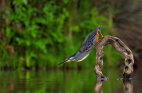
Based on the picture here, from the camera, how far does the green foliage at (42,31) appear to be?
29.8 feet

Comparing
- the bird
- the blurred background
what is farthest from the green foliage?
the bird

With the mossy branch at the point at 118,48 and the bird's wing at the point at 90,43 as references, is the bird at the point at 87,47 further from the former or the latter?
the mossy branch at the point at 118,48

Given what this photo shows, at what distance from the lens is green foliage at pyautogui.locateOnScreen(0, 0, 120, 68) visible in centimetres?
908

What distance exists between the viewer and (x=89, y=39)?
5.62 metres

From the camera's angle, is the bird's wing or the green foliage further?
the green foliage

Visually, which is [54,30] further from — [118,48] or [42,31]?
[118,48]

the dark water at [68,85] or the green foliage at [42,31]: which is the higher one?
the green foliage at [42,31]

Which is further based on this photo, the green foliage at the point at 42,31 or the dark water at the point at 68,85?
the green foliage at the point at 42,31

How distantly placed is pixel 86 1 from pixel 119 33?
5.78 ft

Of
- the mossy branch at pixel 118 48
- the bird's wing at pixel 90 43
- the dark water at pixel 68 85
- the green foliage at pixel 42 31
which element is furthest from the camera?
the green foliage at pixel 42 31

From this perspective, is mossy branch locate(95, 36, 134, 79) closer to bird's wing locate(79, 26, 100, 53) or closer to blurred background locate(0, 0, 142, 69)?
bird's wing locate(79, 26, 100, 53)

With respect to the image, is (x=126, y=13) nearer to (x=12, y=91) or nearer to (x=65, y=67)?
(x=65, y=67)

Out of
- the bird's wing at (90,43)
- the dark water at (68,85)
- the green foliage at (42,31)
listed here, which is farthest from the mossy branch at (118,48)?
the green foliage at (42,31)

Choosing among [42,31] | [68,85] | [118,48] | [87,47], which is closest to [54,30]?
[42,31]
